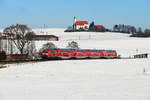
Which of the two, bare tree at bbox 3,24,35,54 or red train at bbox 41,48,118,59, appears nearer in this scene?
red train at bbox 41,48,118,59

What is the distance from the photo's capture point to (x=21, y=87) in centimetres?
2038

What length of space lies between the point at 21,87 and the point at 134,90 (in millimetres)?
9087

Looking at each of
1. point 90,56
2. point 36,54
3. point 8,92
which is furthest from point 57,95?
point 36,54

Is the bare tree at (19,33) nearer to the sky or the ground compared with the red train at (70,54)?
nearer to the sky

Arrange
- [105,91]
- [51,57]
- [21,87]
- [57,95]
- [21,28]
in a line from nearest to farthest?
[57,95]
[105,91]
[21,87]
[51,57]
[21,28]

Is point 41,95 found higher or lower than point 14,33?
lower

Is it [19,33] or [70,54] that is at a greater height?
[19,33]

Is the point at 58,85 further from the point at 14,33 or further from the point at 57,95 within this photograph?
the point at 14,33

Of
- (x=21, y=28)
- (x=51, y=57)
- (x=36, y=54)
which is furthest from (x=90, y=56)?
(x=21, y=28)

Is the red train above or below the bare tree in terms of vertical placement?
below

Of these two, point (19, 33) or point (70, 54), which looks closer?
point (70, 54)

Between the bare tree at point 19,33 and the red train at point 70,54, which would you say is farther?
the bare tree at point 19,33

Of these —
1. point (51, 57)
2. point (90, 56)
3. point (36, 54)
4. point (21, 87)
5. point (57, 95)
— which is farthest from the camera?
point (36, 54)

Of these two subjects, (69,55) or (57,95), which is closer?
(57,95)
